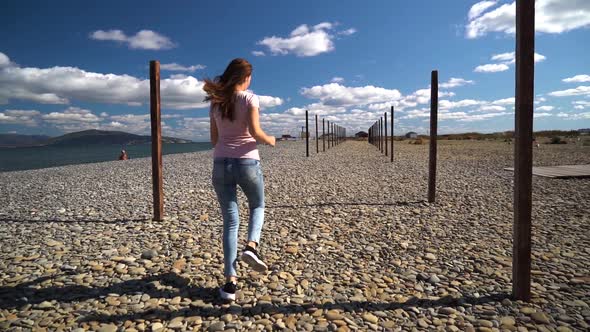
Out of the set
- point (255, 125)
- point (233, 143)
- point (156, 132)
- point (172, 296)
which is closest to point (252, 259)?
point (172, 296)

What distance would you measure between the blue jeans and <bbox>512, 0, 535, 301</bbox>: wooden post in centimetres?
224

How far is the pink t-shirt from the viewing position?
8.43 feet

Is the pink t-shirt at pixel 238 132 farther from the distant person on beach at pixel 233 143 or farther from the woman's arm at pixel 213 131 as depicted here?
the woman's arm at pixel 213 131

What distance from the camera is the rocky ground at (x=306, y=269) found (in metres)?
2.54

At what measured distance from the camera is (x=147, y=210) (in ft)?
20.8

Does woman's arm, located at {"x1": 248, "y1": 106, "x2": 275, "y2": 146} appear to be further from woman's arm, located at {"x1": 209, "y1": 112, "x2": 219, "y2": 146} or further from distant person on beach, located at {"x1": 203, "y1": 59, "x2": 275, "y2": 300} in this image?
woman's arm, located at {"x1": 209, "y1": 112, "x2": 219, "y2": 146}

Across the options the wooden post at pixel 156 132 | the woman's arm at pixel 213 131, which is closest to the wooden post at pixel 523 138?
the woman's arm at pixel 213 131

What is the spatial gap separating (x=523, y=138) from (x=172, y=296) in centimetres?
338

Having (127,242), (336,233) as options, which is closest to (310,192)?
(336,233)

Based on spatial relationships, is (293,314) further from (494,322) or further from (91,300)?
(91,300)

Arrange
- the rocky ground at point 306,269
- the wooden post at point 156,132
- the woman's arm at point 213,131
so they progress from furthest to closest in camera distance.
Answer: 1. the wooden post at point 156,132
2. the woman's arm at point 213,131
3. the rocky ground at point 306,269

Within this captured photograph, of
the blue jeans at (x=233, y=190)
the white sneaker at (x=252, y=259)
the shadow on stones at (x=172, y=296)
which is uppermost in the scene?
the blue jeans at (x=233, y=190)

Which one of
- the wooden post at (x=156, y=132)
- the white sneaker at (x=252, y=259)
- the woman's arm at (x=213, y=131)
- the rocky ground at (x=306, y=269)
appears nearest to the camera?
the rocky ground at (x=306, y=269)

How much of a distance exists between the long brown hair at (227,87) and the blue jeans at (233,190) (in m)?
0.40
